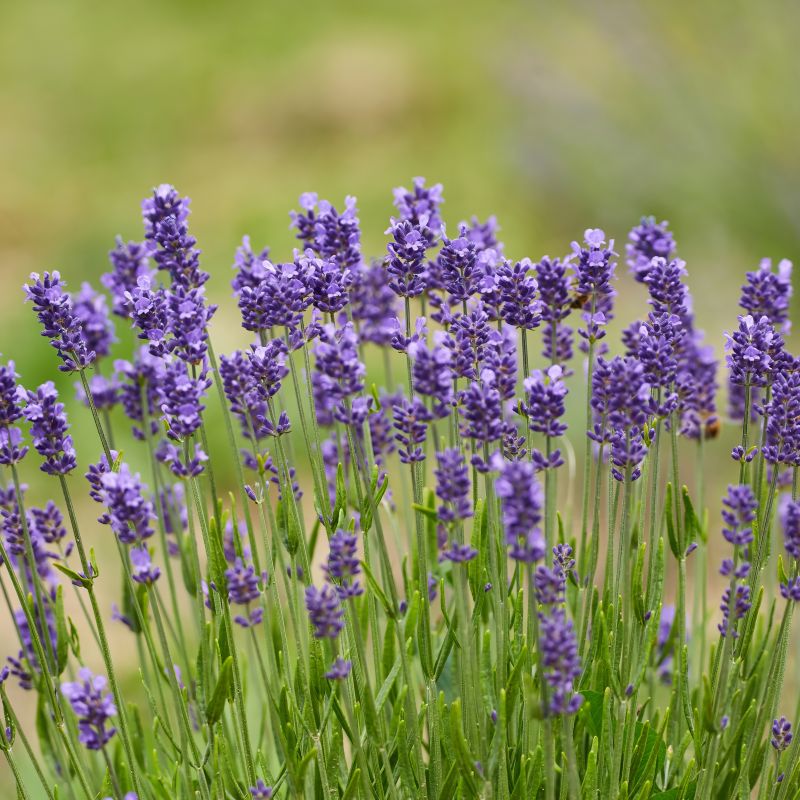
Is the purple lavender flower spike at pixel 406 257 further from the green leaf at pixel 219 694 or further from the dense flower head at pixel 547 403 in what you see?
the green leaf at pixel 219 694

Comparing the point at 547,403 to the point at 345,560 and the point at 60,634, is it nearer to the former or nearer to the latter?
the point at 345,560

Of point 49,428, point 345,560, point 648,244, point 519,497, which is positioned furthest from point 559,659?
point 648,244

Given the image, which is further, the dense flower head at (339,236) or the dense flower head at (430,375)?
the dense flower head at (339,236)

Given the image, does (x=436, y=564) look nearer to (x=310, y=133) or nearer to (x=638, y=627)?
(x=638, y=627)

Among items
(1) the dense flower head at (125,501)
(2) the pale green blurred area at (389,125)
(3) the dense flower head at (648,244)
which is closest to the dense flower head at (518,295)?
(3) the dense flower head at (648,244)

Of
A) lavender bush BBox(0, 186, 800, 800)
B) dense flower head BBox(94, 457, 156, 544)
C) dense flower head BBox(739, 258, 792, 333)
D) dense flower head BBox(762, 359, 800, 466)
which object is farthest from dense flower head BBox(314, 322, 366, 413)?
dense flower head BBox(739, 258, 792, 333)

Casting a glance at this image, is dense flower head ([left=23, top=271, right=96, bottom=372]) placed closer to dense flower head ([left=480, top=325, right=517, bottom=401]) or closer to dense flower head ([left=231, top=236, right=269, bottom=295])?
dense flower head ([left=231, top=236, right=269, bottom=295])

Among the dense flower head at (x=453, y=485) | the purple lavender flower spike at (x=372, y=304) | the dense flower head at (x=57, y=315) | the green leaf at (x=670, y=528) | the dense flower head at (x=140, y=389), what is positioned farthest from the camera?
the purple lavender flower spike at (x=372, y=304)
